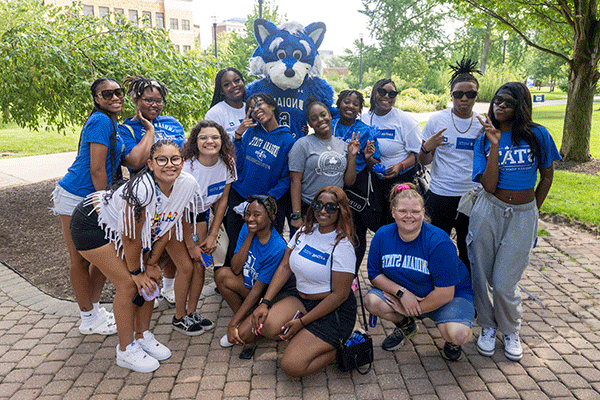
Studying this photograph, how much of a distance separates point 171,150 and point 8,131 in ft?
59.6

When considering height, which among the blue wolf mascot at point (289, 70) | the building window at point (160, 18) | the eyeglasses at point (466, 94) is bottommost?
the eyeglasses at point (466, 94)

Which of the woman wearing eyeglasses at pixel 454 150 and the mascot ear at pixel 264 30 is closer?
the woman wearing eyeglasses at pixel 454 150

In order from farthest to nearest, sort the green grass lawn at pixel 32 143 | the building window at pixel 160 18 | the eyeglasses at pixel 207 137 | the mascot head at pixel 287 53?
the building window at pixel 160 18
the green grass lawn at pixel 32 143
the mascot head at pixel 287 53
the eyeglasses at pixel 207 137

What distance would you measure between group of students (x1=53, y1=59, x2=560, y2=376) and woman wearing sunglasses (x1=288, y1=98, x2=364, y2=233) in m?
0.01

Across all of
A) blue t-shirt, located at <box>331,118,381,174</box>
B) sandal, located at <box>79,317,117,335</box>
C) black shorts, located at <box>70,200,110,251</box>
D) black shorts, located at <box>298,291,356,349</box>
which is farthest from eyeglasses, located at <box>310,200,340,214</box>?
sandal, located at <box>79,317,117,335</box>

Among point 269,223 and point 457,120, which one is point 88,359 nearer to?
point 269,223

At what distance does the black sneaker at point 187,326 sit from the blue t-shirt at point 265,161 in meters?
1.25

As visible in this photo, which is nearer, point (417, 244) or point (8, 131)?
point (417, 244)

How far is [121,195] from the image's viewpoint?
124 inches

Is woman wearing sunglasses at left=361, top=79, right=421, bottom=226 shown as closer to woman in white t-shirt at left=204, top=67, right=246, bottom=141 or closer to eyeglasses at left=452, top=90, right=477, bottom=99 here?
eyeglasses at left=452, top=90, right=477, bottom=99

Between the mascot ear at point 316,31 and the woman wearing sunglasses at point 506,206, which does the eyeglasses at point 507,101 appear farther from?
the mascot ear at point 316,31

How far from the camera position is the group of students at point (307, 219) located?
334 centimetres

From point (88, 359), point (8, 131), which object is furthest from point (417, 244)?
point (8, 131)

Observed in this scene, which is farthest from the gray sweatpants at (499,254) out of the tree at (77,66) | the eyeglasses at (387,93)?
the tree at (77,66)
